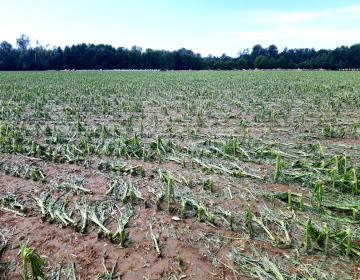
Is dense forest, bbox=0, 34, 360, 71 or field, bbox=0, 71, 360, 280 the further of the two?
dense forest, bbox=0, 34, 360, 71

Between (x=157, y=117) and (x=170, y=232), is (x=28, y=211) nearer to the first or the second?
(x=170, y=232)

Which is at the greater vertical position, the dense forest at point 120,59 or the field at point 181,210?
the dense forest at point 120,59

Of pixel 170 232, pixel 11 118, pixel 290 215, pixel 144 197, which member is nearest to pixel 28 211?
pixel 144 197

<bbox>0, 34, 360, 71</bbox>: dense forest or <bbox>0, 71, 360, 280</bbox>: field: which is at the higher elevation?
<bbox>0, 34, 360, 71</bbox>: dense forest

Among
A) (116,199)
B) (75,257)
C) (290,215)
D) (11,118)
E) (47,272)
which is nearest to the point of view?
(47,272)

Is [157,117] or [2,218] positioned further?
[157,117]

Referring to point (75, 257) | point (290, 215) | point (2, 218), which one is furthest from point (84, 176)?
point (290, 215)

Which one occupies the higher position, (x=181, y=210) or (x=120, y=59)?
(x=120, y=59)

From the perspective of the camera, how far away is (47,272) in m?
2.25

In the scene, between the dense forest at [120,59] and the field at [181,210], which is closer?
the field at [181,210]

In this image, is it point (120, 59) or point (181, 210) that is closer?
point (181, 210)

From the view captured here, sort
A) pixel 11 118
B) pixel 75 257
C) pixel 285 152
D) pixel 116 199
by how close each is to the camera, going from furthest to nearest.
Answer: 1. pixel 11 118
2. pixel 285 152
3. pixel 116 199
4. pixel 75 257

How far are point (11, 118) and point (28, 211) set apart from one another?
6.69 metres

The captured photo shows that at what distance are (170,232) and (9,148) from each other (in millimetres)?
4263
